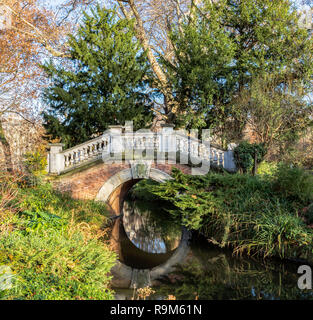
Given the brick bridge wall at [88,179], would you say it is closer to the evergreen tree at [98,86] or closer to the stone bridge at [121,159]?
the stone bridge at [121,159]

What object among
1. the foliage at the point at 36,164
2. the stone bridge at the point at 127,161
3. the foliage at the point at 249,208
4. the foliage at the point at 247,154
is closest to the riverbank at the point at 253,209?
the foliage at the point at 249,208

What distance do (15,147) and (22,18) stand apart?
7.34 m

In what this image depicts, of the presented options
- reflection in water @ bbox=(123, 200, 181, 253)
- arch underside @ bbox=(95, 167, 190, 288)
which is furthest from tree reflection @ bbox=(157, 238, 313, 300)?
reflection in water @ bbox=(123, 200, 181, 253)

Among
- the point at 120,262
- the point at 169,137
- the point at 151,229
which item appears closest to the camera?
the point at 120,262

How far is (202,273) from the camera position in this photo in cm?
668

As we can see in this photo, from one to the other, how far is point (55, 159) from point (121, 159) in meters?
2.50

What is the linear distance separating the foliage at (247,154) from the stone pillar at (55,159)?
20.9 feet

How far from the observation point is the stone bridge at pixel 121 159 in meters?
10.6

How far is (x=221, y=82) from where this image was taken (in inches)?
518

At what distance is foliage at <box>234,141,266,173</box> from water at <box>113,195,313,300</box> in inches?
108

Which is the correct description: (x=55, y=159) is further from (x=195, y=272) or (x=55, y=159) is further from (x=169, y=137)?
(x=195, y=272)

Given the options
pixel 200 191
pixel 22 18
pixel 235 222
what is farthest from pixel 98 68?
pixel 235 222

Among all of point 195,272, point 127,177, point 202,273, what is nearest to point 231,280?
point 202,273
